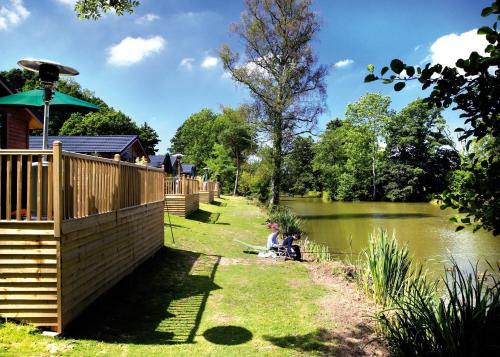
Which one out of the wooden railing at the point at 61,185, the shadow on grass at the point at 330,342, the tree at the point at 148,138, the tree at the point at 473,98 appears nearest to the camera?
the tree at the point at 473,98

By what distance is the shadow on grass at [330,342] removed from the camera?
16.0 ft

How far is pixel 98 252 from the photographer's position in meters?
5.89

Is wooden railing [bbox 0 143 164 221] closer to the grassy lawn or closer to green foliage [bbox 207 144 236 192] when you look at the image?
the grassy lawn

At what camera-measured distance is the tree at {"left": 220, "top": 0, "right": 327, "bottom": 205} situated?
82.5 feet

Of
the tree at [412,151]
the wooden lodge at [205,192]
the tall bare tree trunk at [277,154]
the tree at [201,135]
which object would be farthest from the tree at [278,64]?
the tree at [201,135]

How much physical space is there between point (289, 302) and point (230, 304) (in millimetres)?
1094

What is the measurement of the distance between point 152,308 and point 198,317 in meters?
0.80

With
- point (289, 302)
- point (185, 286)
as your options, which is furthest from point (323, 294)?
point (185, 286)

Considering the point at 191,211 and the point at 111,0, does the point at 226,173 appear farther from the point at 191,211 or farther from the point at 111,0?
the point at 111,0

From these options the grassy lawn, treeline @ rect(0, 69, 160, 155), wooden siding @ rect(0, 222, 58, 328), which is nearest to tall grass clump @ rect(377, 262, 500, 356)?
the grassy lawn

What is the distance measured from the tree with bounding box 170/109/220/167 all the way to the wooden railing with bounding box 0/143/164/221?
58234mm

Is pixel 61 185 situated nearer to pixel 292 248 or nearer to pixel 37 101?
pixel 37 101

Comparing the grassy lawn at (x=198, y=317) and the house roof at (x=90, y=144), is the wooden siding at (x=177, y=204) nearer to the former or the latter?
the house roof at (x=90, y=144)

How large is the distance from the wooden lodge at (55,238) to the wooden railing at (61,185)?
11mm
